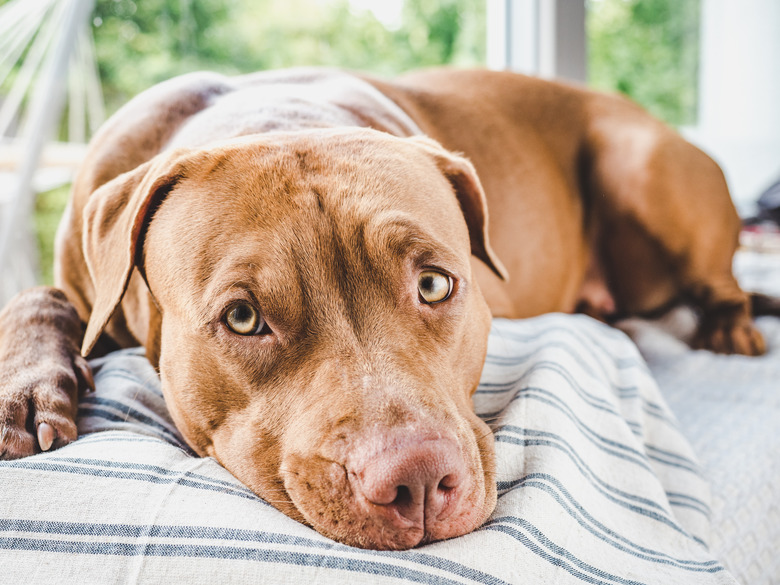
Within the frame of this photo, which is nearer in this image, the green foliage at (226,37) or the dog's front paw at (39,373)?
the dog's front paw at (39,373)

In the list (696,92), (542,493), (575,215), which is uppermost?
(542,493)

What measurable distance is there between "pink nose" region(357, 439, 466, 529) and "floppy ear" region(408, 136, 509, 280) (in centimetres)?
74

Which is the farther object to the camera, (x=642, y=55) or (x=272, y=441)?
(x=642, y=55)

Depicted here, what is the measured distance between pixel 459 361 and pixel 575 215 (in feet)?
Result: 5.29

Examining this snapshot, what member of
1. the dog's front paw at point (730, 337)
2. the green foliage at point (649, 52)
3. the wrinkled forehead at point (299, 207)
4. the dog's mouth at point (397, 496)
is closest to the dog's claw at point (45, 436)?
the wrinkled forehead at point (299, 207)

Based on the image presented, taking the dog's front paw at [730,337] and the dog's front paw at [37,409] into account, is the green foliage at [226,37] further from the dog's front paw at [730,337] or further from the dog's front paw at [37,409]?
the dog's front paw at [730,337]

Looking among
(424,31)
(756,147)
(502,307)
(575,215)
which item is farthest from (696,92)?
(502,307)

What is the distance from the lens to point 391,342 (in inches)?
46.6

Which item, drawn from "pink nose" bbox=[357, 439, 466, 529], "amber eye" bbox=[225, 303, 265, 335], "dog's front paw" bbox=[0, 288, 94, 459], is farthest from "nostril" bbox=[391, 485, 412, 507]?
"dog's front paw" bbox=[0, 288, 94, 459]

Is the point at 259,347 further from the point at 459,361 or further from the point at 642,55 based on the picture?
the point at 642,55

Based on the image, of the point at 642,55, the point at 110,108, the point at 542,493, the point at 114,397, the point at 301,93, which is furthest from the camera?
the point at 642,55

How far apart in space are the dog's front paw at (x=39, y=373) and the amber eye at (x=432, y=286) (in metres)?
0.66

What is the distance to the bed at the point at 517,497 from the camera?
92 cm

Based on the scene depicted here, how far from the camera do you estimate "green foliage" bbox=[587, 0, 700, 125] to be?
4.48m
